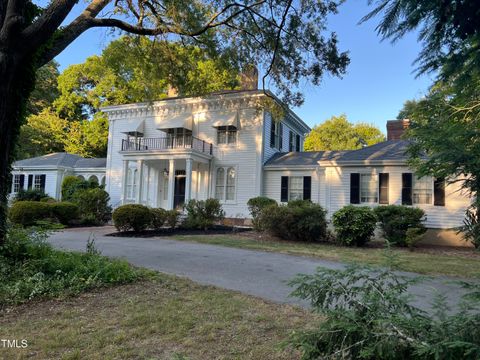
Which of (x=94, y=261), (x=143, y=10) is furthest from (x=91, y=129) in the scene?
(x=94, y=261)

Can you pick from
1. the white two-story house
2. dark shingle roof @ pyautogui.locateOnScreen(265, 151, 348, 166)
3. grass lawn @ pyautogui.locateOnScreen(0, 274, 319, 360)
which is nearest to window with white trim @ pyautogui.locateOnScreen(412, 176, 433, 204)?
dark shingle roof @ pyautogui.locateOnScreen(265, 151, 348, 166)

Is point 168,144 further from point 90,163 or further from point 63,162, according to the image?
point 63,162

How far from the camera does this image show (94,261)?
6.52 m

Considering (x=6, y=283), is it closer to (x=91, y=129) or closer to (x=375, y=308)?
(x=375, y=308)

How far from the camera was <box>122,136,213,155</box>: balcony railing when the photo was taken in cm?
2206

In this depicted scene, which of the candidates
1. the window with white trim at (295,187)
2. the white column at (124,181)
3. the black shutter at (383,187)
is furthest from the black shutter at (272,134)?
the white column at (124,181)

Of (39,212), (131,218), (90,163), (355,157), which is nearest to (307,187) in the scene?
(355,157)

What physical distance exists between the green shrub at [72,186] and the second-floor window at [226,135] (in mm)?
10131

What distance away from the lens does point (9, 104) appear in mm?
6430

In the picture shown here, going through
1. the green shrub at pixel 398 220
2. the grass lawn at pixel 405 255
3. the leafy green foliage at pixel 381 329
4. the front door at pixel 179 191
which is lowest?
the grass lawn at pixel 405 255

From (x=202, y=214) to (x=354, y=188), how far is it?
7704mm

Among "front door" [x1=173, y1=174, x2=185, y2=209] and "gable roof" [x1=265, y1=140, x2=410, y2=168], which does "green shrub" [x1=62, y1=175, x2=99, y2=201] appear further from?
"gable roof" [x1=265, y1=140, x2=410, y2=168]

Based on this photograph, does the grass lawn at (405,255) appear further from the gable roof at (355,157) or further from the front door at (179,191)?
the front door at (179,191)

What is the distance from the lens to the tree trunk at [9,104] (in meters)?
6.16
